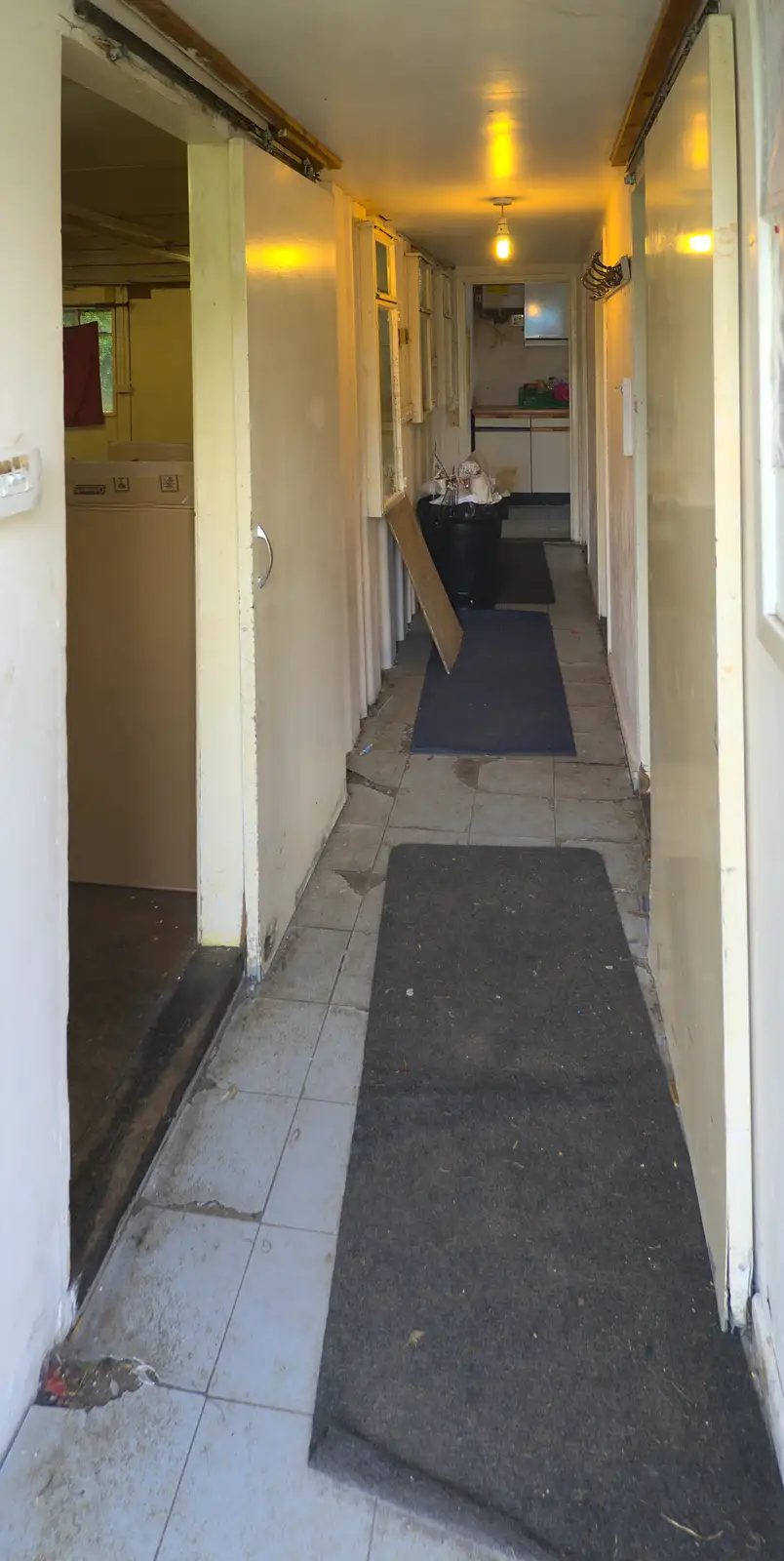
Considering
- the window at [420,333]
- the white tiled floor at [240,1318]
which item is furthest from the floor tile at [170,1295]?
the window at [420,333]

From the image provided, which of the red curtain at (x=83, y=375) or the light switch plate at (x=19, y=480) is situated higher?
the red curtain at (x=83, y=375)

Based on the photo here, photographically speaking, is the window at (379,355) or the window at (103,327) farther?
the window at (103,327)

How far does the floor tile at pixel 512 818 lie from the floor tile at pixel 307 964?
31.0 inches

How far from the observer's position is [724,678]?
1584 mm

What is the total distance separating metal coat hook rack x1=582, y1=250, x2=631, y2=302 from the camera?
3.77 meters

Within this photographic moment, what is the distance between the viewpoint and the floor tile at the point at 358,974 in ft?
8.73

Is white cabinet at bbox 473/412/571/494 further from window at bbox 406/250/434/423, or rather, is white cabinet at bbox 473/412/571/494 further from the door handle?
the door handle

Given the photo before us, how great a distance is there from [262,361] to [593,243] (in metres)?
3.97

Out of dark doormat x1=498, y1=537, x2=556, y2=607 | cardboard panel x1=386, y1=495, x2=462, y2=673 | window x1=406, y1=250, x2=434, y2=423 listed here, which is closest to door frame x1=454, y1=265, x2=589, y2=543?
dark doormat x1=498, y1=537, x2=556, y2=607

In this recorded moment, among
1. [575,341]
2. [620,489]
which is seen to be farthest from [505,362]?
[620,489]

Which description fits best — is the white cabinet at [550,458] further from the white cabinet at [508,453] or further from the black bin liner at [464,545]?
the black bin liner at [464,545]

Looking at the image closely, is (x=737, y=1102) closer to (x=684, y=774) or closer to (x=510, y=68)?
(x=684, y=774)

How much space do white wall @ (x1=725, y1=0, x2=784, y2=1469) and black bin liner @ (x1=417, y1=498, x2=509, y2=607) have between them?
16.9ft

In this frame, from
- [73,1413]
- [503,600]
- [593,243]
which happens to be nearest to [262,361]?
[73,1413]
